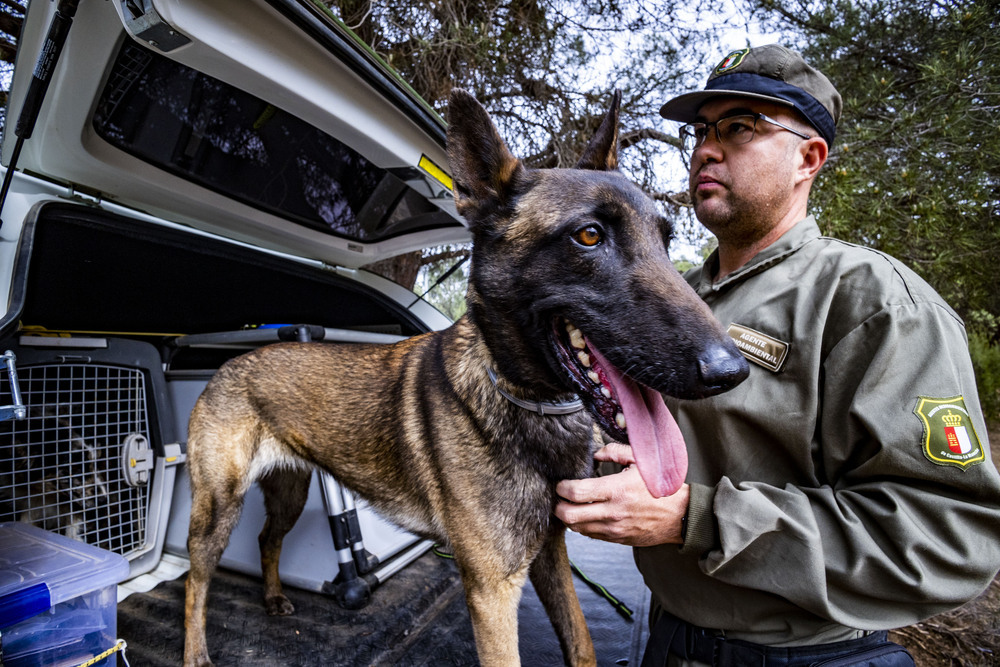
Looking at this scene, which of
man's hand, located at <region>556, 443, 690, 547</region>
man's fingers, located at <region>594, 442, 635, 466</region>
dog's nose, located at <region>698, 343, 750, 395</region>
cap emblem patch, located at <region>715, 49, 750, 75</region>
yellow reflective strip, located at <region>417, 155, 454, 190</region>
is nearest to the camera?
dog's nose, located at <region>698, 343, 750, 395</region>

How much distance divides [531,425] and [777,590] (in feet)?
2.36

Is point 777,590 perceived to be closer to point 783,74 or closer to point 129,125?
point 783,74

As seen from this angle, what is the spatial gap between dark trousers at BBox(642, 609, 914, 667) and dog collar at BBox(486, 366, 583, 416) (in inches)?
28.2

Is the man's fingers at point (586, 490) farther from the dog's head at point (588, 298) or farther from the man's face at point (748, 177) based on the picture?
the man's face at point (748, 177)

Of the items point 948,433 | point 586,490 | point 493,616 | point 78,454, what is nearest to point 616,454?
point 586,490

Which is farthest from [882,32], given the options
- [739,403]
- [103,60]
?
[103,60]

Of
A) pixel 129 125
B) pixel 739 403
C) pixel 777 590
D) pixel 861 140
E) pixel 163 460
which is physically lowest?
pixel 163 460

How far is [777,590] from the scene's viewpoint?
3.83ft

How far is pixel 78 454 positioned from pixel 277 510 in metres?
1.02

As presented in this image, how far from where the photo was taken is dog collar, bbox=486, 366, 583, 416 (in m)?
1.47

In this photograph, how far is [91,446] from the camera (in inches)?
96.4

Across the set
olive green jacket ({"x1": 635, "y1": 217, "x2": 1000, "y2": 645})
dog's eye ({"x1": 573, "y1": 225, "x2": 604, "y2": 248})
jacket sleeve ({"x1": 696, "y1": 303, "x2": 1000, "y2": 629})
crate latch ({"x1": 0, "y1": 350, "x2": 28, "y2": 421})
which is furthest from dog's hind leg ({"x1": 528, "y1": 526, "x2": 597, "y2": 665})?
crate latch ({"x1": 0, "y1": 350, "x2": 28, "y2": 421})

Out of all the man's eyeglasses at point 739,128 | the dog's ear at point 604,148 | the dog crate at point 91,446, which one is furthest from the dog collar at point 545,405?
the dog crate at point 91,446

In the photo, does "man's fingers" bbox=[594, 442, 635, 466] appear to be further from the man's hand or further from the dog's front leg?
the dog's front leg
